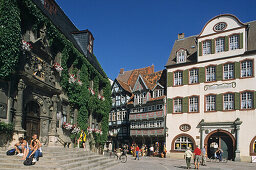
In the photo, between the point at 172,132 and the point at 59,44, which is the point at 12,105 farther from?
the point at 172,132

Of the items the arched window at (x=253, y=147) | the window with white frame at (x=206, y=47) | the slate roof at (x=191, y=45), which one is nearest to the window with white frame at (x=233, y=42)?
the slate roof at (x=191, y=45)

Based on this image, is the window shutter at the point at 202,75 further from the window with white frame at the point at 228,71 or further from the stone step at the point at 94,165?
the stone step at the point at 94,165

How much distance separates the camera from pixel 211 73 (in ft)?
107

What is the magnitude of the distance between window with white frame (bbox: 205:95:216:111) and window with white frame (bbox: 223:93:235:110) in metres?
1.17

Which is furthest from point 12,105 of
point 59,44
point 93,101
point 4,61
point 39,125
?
point 93,101

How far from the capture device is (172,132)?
112ft

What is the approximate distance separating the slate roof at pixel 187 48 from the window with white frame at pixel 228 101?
600 cm

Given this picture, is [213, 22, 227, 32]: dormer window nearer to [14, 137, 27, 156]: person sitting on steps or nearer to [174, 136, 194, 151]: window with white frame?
[174, 136, 194, 151]: window with white frame

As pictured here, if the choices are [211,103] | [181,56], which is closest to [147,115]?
[181,56]

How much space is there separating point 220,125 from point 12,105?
2253 centimetres

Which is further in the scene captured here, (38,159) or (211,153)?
(211,153)

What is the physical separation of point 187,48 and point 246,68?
8.88m

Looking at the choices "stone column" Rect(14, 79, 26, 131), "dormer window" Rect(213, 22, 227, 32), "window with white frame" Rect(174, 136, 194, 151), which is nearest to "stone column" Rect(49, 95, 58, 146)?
"stone column" Rect(14, 79, 26, 131)

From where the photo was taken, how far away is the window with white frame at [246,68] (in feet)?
98.3
